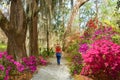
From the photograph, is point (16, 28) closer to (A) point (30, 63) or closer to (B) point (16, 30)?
(B) point (16, 30)

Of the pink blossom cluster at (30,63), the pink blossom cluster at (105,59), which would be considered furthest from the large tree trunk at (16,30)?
the pink blossom cluster at (105,59)

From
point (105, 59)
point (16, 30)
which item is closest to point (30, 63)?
point (16, 30)

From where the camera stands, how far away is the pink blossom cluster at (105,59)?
12.2 metres

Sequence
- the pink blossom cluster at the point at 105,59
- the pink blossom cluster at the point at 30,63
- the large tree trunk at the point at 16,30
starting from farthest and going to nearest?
the large tree trunk at the point at 16,30
the pink blossom cluster at the point at 30,63
the pink blossom cluster at the point at 105,59

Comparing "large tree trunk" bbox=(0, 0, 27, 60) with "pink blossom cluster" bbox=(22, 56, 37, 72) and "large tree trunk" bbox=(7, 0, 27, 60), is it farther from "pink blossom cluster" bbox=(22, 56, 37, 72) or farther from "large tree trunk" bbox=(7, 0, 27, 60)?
"pink blossom cluster" bbox=(22, 56, 37, 72)

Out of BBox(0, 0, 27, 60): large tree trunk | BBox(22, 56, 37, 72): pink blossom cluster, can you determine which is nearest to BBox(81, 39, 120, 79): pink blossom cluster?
BBox(22, 56, 37, 72): pink blossom cluster

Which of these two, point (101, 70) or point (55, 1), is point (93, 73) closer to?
point (101, 70)

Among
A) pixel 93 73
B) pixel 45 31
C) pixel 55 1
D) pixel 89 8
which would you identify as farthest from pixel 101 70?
pixel 89 8

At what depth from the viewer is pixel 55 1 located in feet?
81.3

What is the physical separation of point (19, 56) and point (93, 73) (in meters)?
5.48

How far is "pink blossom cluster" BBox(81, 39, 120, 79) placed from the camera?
1216cm

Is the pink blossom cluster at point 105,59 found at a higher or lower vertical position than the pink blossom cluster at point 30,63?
higher

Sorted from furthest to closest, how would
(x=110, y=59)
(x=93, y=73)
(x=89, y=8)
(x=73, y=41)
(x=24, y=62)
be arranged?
(x=89, y=8)
(x=73, y=41)
(x=24, y=62)
(x=93, y=73)
(x=110, y=59)

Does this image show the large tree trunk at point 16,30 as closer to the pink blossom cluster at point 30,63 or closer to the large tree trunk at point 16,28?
the large tree trunk at point 16,28
